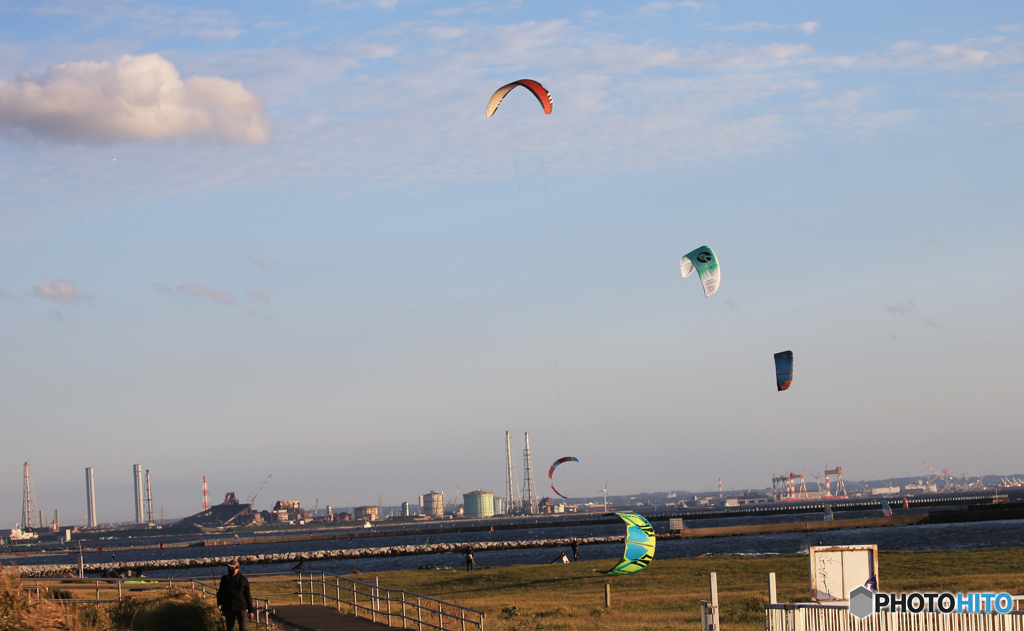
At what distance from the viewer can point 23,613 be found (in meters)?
19.6

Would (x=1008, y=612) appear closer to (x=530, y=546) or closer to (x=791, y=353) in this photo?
(x=791, y=353)

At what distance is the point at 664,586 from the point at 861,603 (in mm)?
29283

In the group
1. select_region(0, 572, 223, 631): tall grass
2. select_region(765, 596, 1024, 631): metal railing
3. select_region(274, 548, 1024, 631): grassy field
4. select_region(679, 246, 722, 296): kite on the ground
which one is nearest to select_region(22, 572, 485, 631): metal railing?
select_region(0, 572, 223, 631): tall grass

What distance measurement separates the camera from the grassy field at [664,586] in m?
29.0

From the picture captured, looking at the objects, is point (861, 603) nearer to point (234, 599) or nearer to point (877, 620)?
point (877, 620)

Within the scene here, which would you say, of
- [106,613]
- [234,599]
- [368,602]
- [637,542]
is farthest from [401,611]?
[234,599]

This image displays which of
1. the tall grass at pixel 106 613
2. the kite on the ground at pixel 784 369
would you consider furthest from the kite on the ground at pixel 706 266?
the tall grass at pixel 106 613

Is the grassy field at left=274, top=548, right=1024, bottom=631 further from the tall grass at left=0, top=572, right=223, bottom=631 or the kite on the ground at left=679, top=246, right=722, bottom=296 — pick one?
the kite on the ground at left=679, top=246, right=722, bottom=296

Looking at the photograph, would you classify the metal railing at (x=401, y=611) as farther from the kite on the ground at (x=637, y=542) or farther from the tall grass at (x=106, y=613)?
the kite on the ground at (x=637, y=542)

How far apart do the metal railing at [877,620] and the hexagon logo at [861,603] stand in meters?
0.08

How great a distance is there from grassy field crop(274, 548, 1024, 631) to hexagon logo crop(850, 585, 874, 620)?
10851 millimetres

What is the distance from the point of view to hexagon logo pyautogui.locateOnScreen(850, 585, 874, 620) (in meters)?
14.4

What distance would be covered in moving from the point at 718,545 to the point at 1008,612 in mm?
76166

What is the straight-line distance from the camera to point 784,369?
4003 centimetres
